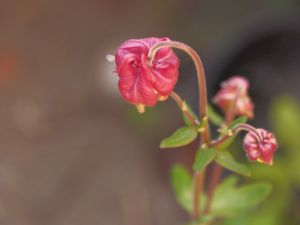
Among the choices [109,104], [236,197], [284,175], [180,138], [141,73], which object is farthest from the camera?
[109,104]

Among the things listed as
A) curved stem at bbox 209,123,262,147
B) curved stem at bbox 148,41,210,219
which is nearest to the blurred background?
curved stem at bbox 148,41,210,219

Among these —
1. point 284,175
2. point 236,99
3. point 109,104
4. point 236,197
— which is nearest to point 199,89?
point 236,99

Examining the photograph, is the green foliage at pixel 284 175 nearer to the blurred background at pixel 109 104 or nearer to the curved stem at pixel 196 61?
the blurred background at pixel 109 104

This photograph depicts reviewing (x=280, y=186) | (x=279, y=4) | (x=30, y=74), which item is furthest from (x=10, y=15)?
(x=280, y=186)

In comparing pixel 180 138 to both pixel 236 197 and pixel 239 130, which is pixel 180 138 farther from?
pixel 236 197

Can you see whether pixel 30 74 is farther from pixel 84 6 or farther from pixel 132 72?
pixel 132 72

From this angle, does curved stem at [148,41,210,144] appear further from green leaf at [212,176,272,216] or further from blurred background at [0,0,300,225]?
blurred background at [0,0,300,225]
